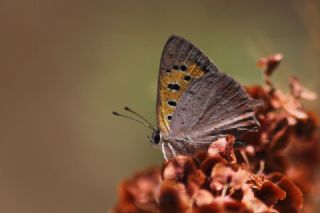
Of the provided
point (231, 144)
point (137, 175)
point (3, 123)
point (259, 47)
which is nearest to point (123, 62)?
point (3, 123)

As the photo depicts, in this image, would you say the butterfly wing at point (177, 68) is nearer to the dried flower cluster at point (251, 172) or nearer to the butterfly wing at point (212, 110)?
the butterfly wing at point (212, 110)

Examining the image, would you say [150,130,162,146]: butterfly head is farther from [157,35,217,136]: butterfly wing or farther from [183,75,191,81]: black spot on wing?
[183,75,191,81]: black spot on wing

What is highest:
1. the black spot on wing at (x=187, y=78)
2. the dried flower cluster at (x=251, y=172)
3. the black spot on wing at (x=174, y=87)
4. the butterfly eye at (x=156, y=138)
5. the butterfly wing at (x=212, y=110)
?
the black spot on wing at (x=187, y=78)

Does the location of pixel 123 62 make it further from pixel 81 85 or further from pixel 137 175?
pixel 137 175

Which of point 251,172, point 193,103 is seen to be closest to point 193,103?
point 193,103

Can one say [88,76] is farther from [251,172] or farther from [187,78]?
[251,172]

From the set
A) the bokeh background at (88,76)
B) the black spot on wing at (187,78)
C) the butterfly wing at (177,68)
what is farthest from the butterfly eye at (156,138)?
the bokeh background at (88,76)
